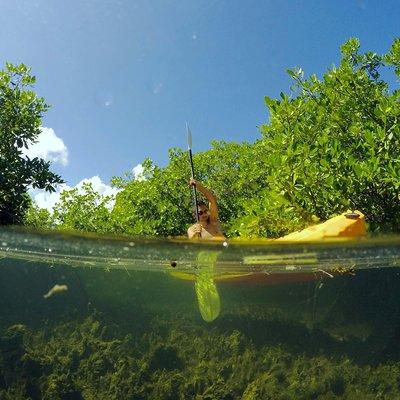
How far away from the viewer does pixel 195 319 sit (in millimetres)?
6254

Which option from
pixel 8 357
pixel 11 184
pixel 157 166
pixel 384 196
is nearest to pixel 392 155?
pixel 384 196

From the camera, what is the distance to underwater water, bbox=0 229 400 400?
18.0 ft

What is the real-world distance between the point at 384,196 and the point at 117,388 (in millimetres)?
6704

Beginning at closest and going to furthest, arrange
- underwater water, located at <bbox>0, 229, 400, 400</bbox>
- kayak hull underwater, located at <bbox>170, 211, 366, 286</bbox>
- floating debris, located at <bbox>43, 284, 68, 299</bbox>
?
underwater water, located at <bbox>0, 229, 400, 400</bbox>, floating debris, located at <bbox>43, 284, 68, 299</bbox>, kayak hull underwater, located at <bbox>170, 211, 366, 286</bbox>

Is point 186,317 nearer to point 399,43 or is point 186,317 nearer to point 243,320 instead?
point 243,320

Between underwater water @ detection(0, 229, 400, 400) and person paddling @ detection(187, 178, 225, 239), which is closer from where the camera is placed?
underwater water @ detection(0, 229, 400, 400)

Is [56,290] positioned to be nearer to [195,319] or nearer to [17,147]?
[195,319]

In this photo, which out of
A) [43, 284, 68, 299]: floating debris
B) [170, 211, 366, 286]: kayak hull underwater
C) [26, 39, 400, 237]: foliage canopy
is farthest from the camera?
[26, 39, 400, 237]: foliage canopy

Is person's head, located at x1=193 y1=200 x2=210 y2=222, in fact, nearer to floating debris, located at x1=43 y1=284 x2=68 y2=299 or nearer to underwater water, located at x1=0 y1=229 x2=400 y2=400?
underwater water, located at x1=0 y1=229 x2=400 y2=400

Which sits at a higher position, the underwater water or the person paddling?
the person paddling

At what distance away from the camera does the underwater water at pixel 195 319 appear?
5480mm

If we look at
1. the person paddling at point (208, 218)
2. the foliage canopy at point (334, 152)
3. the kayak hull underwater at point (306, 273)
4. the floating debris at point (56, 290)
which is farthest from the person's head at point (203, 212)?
the floating debris at point (56, 290)

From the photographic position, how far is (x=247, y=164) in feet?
83.2

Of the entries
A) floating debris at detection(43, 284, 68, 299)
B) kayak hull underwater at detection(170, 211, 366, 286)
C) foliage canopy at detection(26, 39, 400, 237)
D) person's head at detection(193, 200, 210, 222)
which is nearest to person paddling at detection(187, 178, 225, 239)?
person's head at detection(193, 200, 210, 222)
